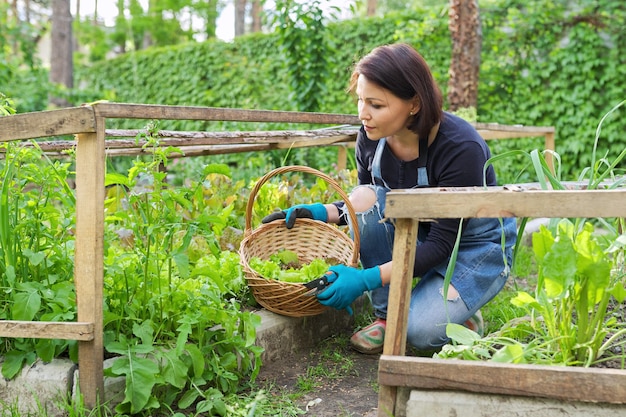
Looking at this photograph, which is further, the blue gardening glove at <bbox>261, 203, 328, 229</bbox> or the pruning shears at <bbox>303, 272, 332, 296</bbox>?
the blue gardening glove at <bbox>261, 203, 328, 229</bbox>

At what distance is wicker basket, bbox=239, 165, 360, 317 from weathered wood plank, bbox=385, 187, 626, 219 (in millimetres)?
983

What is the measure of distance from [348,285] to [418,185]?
489mm

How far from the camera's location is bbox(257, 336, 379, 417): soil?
6.75 ft

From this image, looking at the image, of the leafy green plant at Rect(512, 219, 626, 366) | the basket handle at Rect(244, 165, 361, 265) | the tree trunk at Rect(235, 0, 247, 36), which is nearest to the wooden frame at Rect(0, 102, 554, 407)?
the basket handle at Rect(244, 165, 361, 265)

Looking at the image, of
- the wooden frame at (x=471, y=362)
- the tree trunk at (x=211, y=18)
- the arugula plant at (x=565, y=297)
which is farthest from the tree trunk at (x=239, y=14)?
the wooden frame at (x=471, y=362)

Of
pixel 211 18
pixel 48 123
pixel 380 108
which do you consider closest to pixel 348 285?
pixel 380 108

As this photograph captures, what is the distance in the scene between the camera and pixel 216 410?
190 cm

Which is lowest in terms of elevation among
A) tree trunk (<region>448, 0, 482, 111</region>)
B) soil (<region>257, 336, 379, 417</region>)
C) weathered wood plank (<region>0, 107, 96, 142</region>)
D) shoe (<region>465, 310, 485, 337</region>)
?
soil (<region>257, 336, 379, 417</region>)

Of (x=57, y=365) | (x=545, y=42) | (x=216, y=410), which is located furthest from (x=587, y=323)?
(x=545, y=42)

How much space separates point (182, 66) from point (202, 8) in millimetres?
7791

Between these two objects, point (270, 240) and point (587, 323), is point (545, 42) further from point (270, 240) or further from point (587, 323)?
point (587, 323)

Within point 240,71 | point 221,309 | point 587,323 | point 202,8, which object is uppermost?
point 202,8

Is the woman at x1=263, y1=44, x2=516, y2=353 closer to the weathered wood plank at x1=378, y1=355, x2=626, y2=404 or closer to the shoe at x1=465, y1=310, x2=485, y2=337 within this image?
the shoe at x1=465, y1=310, x2=485, y2=337

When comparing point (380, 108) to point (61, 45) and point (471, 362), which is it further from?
point (61, 45)
